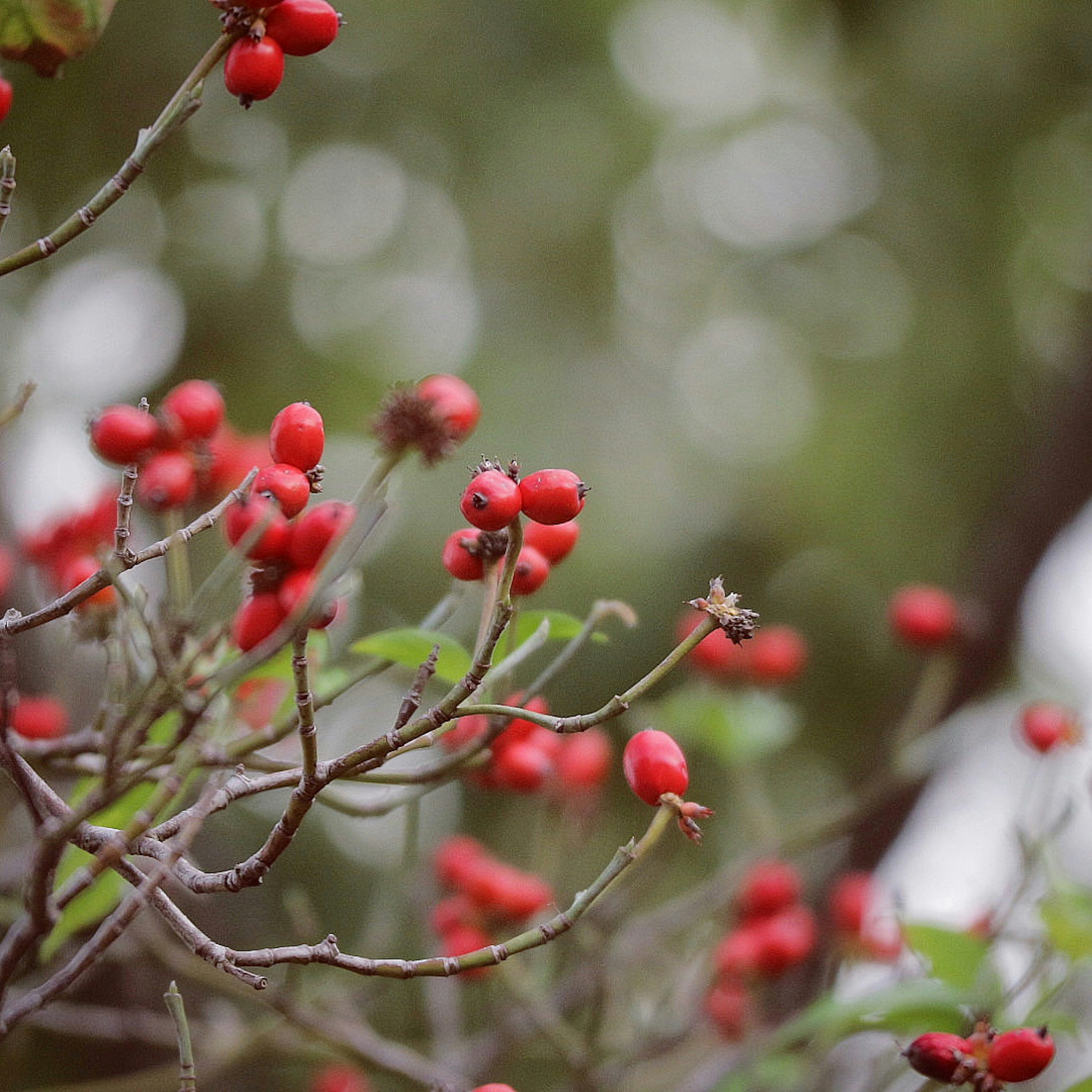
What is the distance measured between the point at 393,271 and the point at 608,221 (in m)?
1.11

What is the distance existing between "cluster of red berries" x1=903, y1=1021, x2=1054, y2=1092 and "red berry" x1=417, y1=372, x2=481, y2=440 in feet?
2.62

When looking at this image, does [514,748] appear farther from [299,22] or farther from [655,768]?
[299,22]

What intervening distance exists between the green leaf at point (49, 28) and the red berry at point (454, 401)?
488 millimetres

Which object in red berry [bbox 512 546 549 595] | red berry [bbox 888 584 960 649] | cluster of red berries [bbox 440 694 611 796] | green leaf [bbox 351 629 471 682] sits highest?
red berry [bbox 512 546 549 595]

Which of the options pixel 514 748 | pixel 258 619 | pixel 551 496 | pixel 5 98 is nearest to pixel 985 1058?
pixel 514 748

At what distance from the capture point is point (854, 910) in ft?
7.58

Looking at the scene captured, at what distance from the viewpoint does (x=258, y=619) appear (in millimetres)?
1028

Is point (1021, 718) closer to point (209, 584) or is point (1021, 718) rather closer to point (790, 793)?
point (209, 584)

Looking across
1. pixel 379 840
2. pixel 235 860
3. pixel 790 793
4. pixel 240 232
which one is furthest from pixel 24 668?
pixel 790 793

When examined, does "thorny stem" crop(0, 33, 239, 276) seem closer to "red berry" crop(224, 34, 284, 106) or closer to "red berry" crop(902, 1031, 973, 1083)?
"red berry" crop(224, 34, 284, 106)

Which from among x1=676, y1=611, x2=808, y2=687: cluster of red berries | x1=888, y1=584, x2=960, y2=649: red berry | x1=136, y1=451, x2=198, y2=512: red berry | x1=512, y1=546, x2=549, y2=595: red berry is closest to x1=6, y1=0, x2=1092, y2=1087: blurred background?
x1=888, y1=584, x2=960, y2=649: red berry

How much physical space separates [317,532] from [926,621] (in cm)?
162

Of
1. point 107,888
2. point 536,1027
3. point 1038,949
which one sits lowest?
point 536,1027

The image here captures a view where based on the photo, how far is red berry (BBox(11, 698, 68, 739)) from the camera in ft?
5.12
